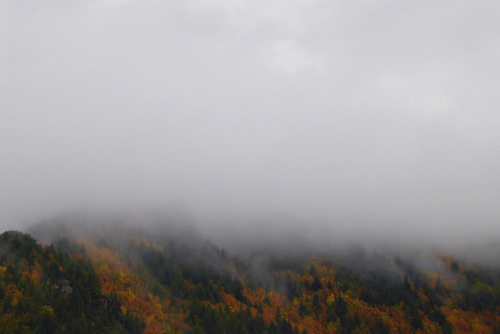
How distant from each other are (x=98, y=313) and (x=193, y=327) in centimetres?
5402

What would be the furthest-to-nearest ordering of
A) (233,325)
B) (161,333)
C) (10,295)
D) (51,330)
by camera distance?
(233,325) < (161,333) < (10,295) < (51,330)

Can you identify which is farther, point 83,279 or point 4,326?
point 83,279

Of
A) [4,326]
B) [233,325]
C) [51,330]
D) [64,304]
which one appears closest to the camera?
[4,326]

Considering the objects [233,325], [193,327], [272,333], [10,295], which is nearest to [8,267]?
[10,295]

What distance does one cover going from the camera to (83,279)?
176625 millimetres

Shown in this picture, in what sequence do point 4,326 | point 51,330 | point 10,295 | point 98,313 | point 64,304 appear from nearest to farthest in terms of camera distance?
point 4,326, point 51,330, point 10,295, point 64,304, point 98,313

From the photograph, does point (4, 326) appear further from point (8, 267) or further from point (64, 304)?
point (8, 267)

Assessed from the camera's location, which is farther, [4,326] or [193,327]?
[193,327]

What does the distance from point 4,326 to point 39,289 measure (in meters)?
37.2

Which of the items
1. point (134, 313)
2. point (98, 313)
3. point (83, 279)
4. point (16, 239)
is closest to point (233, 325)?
point (134, 313)

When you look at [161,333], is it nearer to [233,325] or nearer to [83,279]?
[233,325]

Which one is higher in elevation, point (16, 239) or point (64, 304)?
point (16, 239)

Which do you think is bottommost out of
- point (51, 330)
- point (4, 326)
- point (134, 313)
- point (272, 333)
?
point (272, 333)

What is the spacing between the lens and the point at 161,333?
17300 cm
